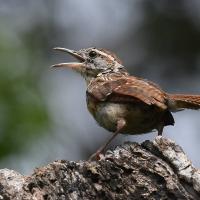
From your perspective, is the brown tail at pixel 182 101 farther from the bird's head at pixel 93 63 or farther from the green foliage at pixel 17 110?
the green foliage at pixel 17 110

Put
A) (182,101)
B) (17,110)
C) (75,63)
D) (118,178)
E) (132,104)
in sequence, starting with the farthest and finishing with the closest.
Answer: (17,110), (75,63), (132,104), (182,101), (118,178)

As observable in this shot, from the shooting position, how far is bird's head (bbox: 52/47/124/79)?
10.1 metres

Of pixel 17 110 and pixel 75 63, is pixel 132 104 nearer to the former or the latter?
pixel 75 63

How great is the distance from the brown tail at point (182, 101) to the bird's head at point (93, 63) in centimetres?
159

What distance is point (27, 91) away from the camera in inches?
428

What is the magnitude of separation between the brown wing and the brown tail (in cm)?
6

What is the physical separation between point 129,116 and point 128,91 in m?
0.22

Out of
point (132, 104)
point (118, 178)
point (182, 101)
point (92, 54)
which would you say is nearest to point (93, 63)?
point (92, 54)

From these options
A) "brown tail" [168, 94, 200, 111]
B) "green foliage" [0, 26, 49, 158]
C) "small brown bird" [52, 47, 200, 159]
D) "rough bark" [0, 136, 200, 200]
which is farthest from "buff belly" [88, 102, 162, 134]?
"green foliage" [0, 26, 49, 158]

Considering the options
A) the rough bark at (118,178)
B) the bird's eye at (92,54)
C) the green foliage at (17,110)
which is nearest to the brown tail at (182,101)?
the rough bark at (118,178)

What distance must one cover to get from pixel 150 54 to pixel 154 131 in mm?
4891

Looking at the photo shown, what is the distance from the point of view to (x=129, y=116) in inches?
344

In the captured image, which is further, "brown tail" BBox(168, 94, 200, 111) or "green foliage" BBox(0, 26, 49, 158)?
"green foliage" BBox(0, 26, 49, 158)

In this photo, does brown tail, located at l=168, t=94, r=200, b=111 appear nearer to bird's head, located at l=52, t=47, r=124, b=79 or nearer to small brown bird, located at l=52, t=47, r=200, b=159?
small brown bird, located at l=52, t=47, r=200, b=159
